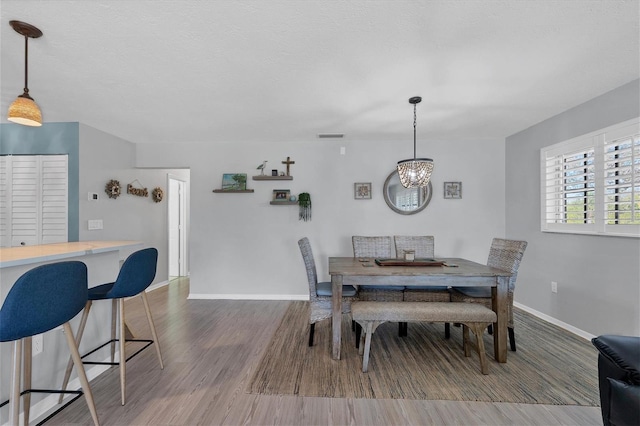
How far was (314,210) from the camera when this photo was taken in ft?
14.1

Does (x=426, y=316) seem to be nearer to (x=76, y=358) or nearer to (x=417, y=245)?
(x=417, y=245)

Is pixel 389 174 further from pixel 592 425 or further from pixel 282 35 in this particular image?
pixel 592 425

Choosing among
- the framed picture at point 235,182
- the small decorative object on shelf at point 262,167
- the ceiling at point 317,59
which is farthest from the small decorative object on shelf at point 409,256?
the framed picture at point 235,182

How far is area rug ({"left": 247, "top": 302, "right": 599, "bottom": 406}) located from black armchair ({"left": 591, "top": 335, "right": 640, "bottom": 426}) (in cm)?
75

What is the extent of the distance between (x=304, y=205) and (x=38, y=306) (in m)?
3.12

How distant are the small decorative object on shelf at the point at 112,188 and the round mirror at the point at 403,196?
12.8 ft

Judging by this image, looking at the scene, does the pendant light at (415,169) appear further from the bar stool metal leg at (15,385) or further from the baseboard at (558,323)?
the bar stool metal leg at (15,385)

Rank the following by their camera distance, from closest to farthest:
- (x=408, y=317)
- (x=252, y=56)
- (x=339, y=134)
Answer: (x=252, y=56), (x=408, y=317), (x=339, y=134)

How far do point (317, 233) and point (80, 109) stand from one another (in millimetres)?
3242

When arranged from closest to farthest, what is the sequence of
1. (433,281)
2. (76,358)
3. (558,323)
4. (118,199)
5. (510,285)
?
1. (76,358)
2. (433,281)
3. (510,285)
4. (558,323)
5. (118,199)

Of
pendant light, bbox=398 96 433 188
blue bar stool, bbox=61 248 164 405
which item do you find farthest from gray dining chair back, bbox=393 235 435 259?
blue bar stool, bbox=61 248 164 405

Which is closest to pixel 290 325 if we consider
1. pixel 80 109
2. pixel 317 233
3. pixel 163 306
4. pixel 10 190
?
pixel 317 233

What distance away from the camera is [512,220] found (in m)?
4.03

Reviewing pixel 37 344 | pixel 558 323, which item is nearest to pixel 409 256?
pixel 558 323
